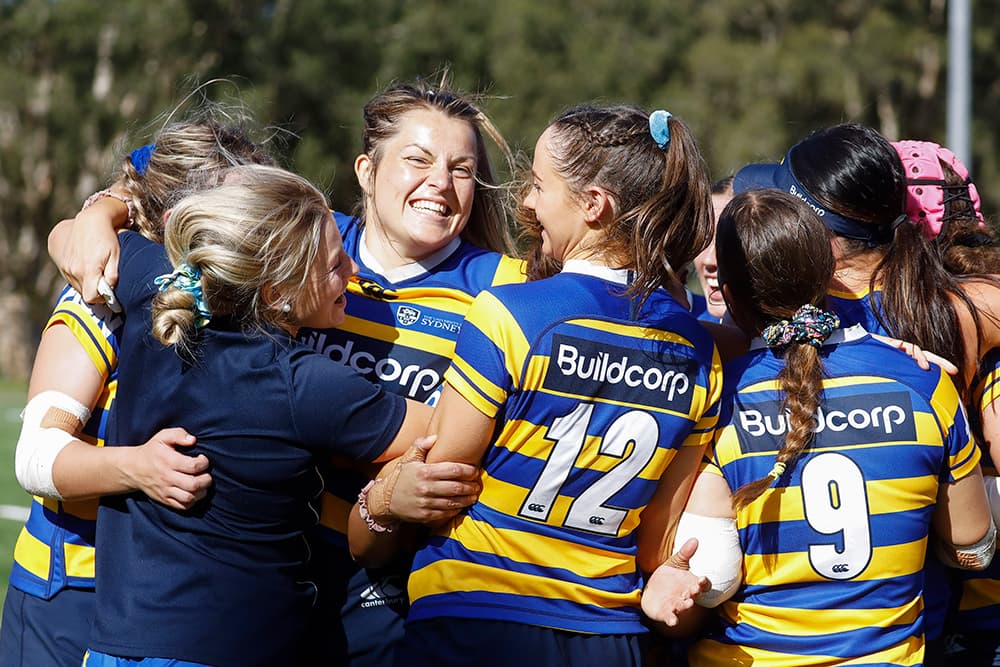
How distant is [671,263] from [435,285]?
0.82 meters

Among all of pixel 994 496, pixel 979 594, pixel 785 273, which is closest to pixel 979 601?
pixel 979 594

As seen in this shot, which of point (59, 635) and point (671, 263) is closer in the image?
point (671, 263)

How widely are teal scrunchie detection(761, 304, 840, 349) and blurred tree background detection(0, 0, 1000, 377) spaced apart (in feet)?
64.8

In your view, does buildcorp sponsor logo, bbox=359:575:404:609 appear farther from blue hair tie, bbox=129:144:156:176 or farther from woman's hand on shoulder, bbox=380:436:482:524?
blue hair tie, bbox=129:144:156:176

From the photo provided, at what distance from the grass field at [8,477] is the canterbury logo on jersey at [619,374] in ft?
14.8

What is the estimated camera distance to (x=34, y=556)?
2.91 meters

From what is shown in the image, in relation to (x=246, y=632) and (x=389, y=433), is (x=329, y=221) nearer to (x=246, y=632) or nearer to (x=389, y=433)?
(x=389, y=433)

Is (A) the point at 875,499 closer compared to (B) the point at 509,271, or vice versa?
(A) the point at 875,499

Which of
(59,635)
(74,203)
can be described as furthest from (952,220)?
(74,203)

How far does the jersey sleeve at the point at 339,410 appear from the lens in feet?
8.21

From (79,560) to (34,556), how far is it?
0.48 ft

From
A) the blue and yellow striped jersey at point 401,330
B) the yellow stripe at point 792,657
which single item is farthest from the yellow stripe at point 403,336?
the yellow stripe at point 792,657

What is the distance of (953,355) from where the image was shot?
112 inches

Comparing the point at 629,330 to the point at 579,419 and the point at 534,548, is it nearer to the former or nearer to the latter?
the point at 579,419
